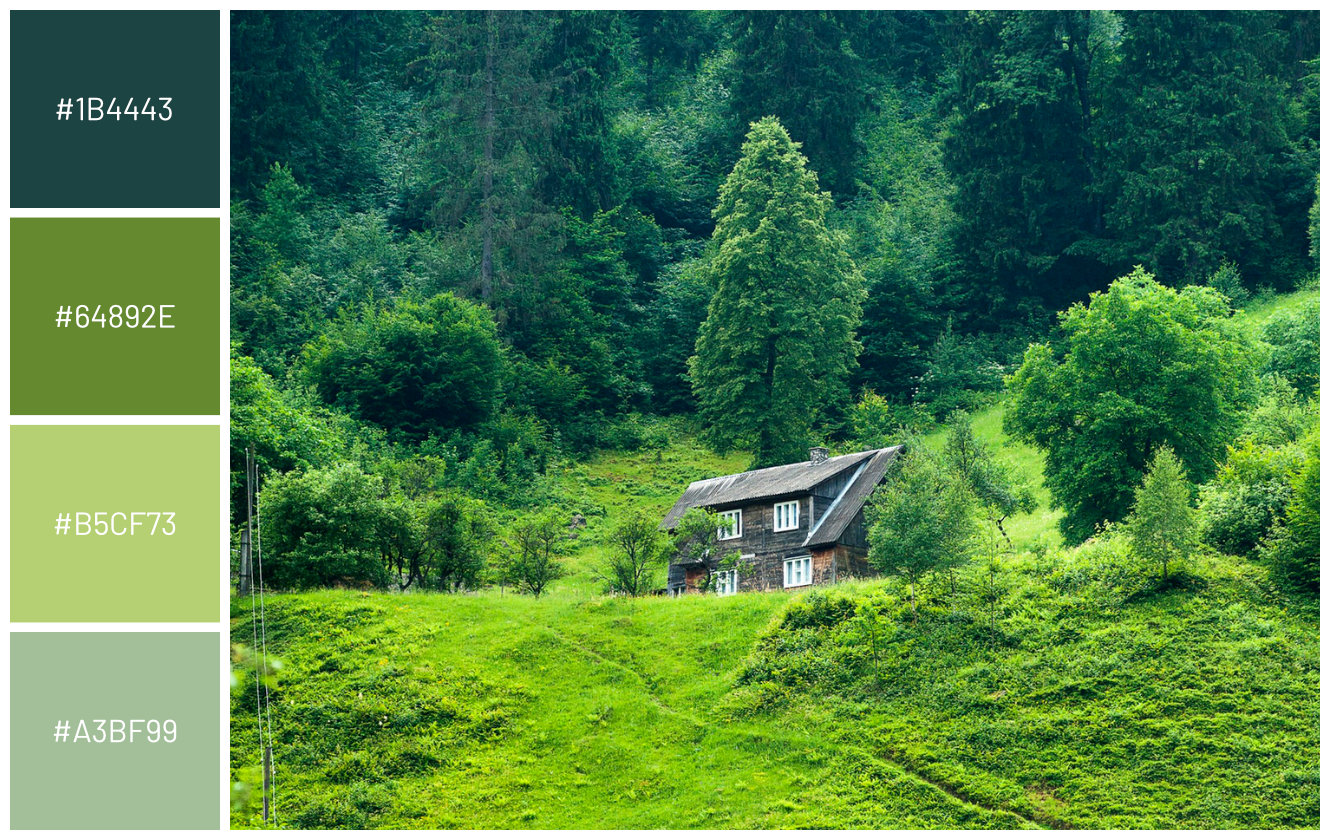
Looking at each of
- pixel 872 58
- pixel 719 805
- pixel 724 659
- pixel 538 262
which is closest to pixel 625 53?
pixel 872 58

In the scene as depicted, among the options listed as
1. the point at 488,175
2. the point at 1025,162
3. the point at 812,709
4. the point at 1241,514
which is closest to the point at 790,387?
the point at 488,175

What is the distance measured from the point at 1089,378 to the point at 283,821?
34.1 metres

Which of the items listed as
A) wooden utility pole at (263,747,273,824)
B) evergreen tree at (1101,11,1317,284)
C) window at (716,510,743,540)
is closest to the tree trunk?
window at (716,510,743,540)

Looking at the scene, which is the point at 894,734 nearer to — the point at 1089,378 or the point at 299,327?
the point at 1089,378

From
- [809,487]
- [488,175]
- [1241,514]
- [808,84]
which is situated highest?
[808,84]

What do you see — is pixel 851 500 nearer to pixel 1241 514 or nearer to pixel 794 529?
pixel 794 529

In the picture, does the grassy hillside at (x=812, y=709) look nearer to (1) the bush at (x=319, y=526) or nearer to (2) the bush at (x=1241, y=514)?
(2) the bush at (x=1241, y=514)

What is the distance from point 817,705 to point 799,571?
48.4 ft

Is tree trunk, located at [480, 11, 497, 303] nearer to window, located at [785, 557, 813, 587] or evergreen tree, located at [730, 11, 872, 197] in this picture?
evergreen tree, located at [730, 11, 872, 197]

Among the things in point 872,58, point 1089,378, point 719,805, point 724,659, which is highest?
point 872,58

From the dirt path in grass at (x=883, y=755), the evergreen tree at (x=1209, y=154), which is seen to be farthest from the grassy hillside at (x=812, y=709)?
the evergreen tree at (x=1209, y=154)

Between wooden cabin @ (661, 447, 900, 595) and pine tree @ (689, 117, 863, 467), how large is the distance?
47.2 feet

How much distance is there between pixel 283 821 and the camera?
1601 inches

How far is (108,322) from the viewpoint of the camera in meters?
23.7
